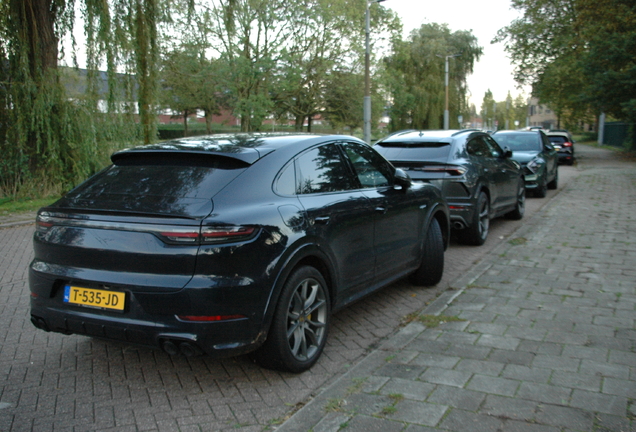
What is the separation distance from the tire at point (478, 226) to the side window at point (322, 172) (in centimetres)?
401

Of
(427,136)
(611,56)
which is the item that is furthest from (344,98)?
(427,136)

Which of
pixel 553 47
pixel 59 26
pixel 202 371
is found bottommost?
pixel 202 371

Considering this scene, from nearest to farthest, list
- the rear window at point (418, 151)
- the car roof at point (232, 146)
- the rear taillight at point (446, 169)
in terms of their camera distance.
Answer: the car roof at point (232, 146), the rear taillight at point (446, 169), the rear window at point (418, 151)

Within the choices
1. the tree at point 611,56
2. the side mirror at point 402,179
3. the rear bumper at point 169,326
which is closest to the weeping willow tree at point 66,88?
the side mirror at point 402,179

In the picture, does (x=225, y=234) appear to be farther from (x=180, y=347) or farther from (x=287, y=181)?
(x=287, y=181)

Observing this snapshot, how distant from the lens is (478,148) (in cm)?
888

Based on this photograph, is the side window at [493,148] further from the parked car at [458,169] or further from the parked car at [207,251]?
the parked car at [207,251]

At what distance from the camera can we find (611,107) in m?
27.5

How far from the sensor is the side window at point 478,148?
27.9 ft

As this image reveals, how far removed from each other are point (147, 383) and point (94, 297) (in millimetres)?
716

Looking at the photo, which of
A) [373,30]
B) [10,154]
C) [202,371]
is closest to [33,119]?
[10,154]

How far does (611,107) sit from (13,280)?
28039 mm

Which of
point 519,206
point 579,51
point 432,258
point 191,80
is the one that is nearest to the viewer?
point 432,258

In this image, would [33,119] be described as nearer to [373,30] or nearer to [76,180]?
[76,180]
